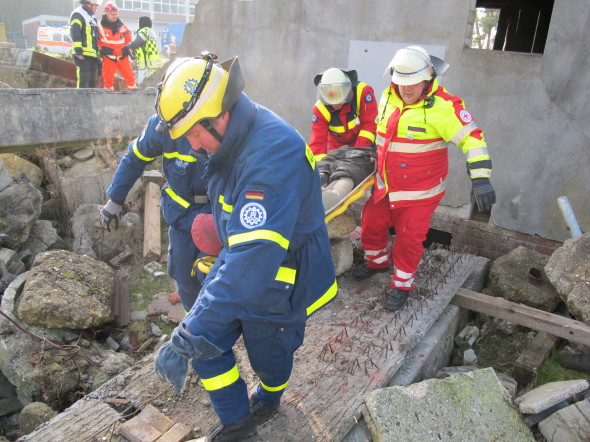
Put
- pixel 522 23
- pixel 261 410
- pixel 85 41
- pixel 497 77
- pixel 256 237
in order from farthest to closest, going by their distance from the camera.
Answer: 1. pixel 522 23
2. pixel 85 41
3. pixel 497 77
4. pixel 261 410
5. pixel 256 237

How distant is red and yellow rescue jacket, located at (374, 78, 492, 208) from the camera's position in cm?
337

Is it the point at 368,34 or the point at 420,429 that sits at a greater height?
the point at 368,34

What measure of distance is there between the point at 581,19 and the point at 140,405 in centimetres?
474

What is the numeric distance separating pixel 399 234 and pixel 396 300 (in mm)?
543

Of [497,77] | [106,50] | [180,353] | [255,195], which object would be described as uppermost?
[497,77]

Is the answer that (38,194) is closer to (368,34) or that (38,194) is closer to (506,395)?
(368,34)

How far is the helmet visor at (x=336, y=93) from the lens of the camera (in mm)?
4125

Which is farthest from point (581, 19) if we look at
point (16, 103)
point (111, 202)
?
point (16, 103)

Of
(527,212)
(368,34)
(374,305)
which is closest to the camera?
(374,305)

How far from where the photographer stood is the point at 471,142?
3.34 m

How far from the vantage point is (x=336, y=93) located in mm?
4156

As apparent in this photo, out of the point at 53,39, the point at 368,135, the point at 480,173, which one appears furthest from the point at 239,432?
the point at 53,39

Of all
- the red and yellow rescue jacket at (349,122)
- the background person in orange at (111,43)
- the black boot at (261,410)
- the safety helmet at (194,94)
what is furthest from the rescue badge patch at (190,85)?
the background person in orange at (111,43)

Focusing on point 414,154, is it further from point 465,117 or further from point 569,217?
point 569,217
